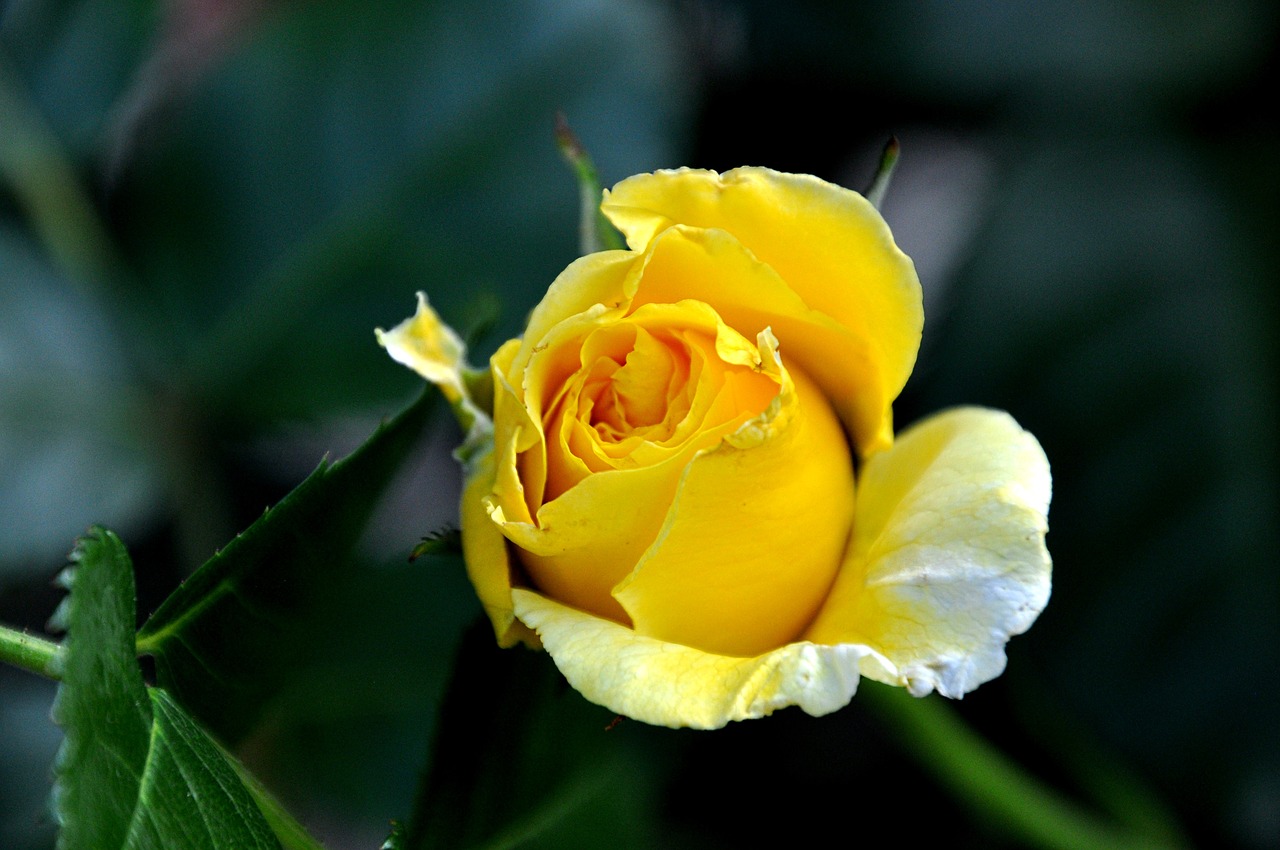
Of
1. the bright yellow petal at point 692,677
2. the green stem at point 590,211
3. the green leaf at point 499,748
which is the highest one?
the green stem at point 590,211

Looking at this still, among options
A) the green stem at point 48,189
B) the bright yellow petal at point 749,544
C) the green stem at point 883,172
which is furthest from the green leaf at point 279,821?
the green stem at point 48,189

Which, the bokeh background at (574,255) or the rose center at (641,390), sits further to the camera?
the bokeh background at (574,255)

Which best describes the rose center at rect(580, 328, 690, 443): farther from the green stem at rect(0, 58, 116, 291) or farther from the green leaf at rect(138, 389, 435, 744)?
the green stem at rect(0, 58, 116, 291)

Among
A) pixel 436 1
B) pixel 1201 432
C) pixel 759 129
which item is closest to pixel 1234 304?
pixel 1201 432

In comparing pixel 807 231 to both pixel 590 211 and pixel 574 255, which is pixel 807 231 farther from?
pixel 574 255

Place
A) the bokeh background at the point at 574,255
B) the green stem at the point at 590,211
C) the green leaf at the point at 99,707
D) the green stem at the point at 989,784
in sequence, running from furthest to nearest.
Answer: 1. the bokeh background at the point at 574,255
2. the green stem at the point at 989,784
3. the green stem at the point at 590,211
4. the green leaf at the point at 99,707

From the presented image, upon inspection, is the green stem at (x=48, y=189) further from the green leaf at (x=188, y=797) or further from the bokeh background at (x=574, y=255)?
the green leaf at (x=188, y=797)

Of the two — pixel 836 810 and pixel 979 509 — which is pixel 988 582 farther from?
pixel 836 810

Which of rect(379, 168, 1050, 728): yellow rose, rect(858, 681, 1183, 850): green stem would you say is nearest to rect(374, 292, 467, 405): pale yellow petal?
rect(379, 168, 1050, 728): yellow rose
